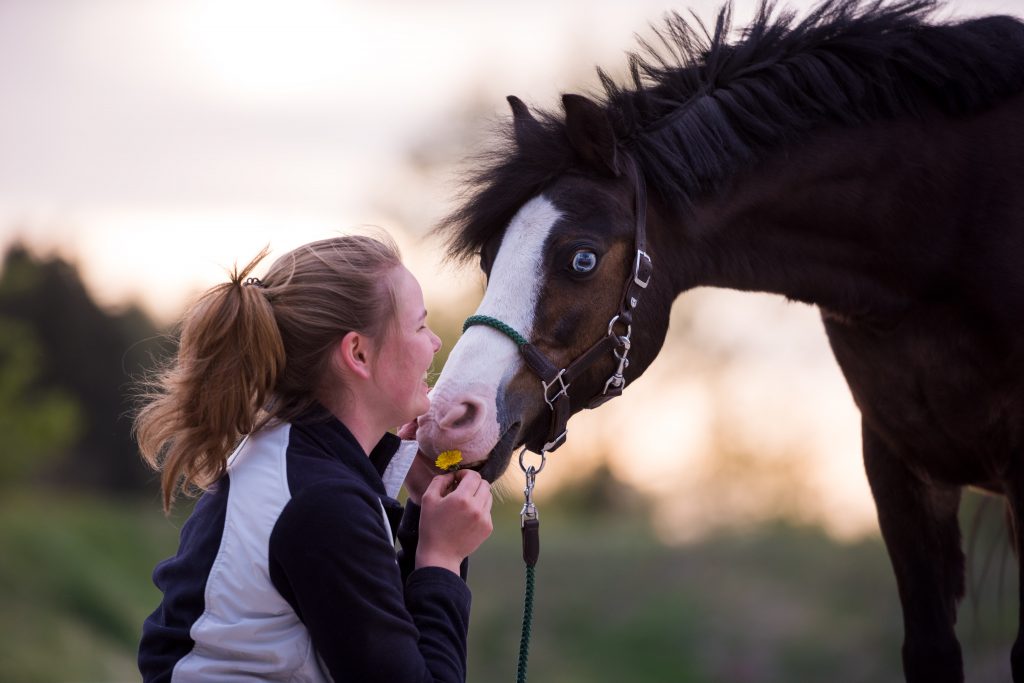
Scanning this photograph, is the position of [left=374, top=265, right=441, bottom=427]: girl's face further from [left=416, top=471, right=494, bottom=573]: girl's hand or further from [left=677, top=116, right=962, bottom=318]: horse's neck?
[left=677, top=116, right=962, bottom=318]: horse's neck

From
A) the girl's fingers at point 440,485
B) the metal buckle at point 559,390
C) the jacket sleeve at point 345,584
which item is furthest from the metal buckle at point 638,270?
the jacket sleeve at point 345,584

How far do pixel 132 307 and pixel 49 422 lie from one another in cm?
394

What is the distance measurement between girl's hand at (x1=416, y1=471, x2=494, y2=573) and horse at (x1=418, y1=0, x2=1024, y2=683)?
593 mm

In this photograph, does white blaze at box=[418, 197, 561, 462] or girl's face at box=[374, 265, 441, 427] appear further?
white blaze at box=[418, 197, 561, 462]

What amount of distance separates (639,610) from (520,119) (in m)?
8.57

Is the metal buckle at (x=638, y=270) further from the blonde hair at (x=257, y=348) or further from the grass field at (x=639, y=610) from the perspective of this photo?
the grass field at (x=639, y=610)

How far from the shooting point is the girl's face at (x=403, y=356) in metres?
2.17

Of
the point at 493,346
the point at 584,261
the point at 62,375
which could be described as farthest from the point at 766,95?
the point at 62,375

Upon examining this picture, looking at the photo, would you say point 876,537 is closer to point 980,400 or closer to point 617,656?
point 617,656

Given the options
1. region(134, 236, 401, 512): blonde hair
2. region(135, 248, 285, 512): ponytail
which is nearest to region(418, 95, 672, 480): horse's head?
region(134, 236, 401, 512): blonde hair

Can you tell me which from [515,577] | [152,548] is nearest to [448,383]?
[515,577]

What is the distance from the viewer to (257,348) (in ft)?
6.68

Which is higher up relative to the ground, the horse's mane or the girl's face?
the horse's mane

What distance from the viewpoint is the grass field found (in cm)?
922
